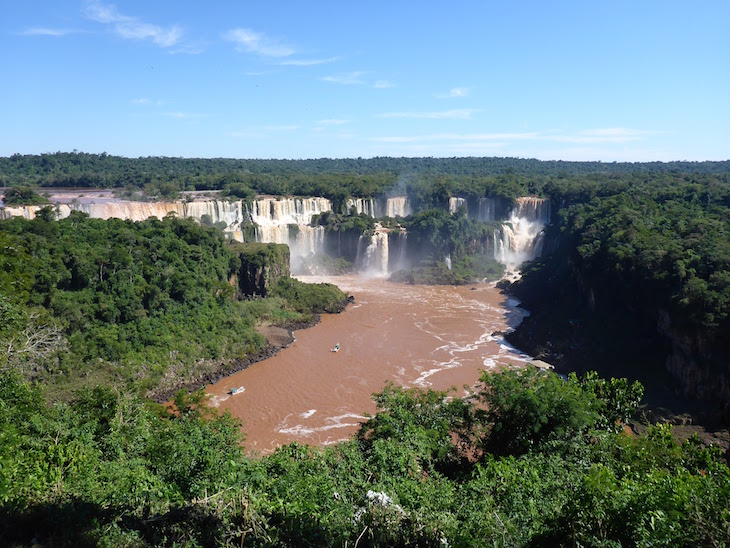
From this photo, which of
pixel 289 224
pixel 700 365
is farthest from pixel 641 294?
pixel 289 224

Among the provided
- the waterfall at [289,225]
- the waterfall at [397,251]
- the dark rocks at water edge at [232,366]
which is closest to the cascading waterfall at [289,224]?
the waterfall at [289,225]

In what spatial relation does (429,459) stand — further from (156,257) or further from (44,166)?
(44,166)

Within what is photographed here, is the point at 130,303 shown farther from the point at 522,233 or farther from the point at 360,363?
the point at 522,233

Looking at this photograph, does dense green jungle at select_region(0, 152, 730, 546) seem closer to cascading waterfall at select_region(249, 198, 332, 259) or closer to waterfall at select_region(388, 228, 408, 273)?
waterfall at select_region(388, 228, 408, 273)

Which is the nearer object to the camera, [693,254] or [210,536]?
[210,536]

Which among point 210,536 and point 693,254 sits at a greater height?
point 693,254

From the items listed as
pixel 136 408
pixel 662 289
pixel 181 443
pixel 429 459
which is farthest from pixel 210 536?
pixel 662 289
